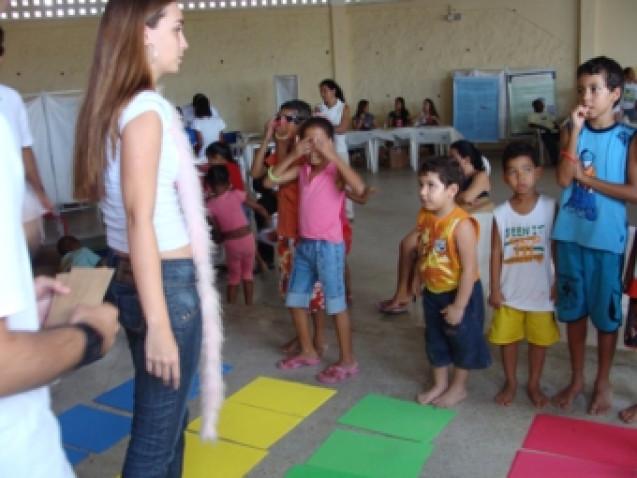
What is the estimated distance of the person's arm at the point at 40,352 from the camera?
0.99m

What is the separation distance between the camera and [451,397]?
330 cm

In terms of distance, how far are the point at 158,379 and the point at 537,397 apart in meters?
2.02

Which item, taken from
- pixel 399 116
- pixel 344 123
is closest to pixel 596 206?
pixel 344 123

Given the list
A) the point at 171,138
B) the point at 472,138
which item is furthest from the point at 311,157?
the point at 472,138

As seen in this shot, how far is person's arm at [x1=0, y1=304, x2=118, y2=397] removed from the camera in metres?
0.99

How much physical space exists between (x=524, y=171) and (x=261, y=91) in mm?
10887

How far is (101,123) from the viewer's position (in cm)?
181

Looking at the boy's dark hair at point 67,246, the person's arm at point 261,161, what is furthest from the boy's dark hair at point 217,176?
the boy's dark hair at point 67,246

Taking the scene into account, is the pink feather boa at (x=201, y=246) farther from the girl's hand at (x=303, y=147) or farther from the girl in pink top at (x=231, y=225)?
the girl in pink top at (x=231, y=225)

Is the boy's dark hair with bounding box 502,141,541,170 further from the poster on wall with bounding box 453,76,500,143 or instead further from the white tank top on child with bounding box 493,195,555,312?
the poster on wall with bounding box 453,76,500,143

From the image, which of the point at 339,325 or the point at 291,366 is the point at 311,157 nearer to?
the point at 339,325

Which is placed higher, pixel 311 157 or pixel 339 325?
pixel 311 157

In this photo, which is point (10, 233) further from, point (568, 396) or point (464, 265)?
point (568, 396)

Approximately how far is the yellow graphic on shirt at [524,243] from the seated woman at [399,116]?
370 inches
